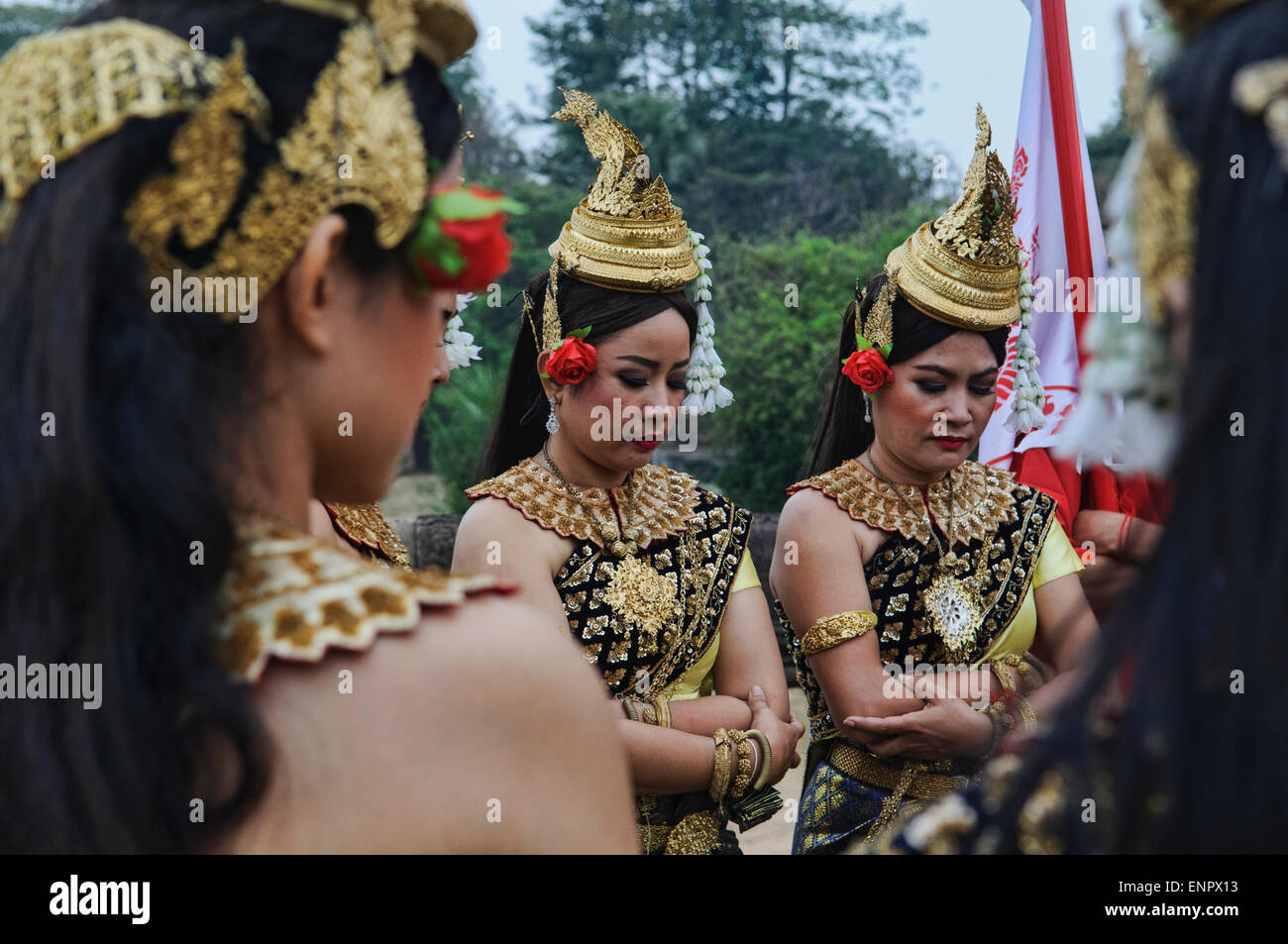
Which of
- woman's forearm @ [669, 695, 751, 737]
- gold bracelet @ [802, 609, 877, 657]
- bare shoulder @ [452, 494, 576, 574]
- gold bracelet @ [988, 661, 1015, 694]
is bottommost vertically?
woman's forearm @ [669, 695, 751, 737]

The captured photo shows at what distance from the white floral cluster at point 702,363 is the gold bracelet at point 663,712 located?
882 mm

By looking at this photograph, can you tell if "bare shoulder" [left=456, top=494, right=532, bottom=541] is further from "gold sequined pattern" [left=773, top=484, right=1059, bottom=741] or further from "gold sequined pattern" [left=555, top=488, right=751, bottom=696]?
"gold sequined pattern" [left=773, top=484, right=1059, bottom=741]

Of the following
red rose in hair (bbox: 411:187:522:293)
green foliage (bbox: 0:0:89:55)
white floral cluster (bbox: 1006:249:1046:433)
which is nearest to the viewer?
red rose in hair (bbox: 411:187:522:293)

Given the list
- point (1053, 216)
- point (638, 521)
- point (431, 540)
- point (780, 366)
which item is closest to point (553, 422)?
point (638, 521)

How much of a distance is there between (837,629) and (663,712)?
0.53 m

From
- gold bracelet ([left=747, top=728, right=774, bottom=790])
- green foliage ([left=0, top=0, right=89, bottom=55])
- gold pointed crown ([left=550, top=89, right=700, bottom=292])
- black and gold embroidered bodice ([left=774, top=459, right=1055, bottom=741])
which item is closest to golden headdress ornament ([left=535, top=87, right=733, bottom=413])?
gold pointed crown ([left=550, top=89, right=700, bottom=292])

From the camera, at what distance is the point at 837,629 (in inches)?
126

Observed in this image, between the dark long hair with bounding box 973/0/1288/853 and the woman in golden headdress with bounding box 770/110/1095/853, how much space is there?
6.95 feet

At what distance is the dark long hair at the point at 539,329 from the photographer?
3240mm

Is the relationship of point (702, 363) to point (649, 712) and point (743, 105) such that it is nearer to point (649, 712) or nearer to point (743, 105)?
point (649, 712)

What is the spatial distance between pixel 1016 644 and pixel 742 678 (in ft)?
2.64

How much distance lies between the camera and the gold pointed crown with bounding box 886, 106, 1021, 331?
343cm

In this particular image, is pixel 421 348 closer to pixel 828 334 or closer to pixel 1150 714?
pixel 1150 714

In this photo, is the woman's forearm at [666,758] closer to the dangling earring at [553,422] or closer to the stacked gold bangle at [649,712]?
the stacked gold bangle at [649,712]
